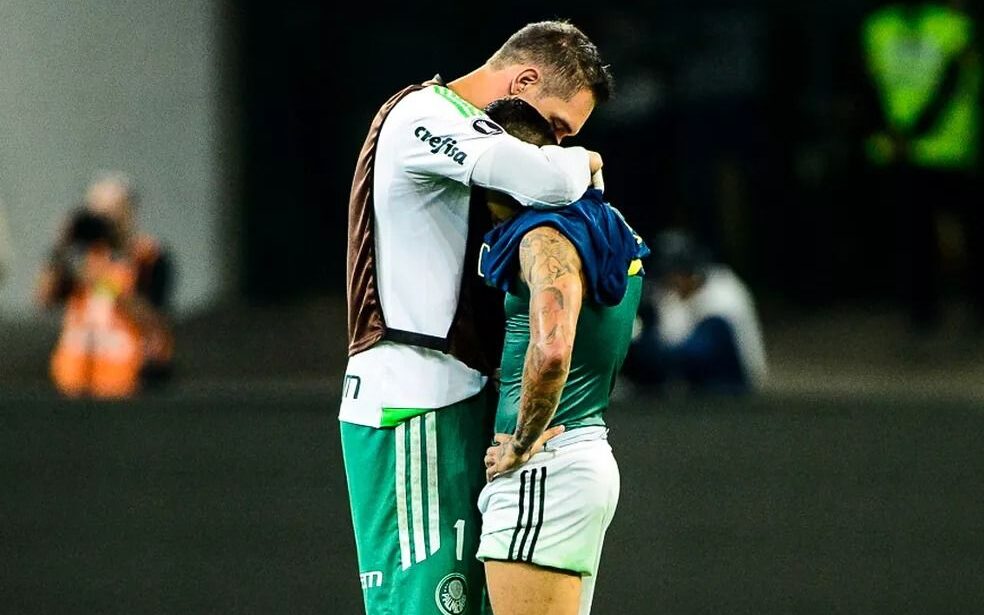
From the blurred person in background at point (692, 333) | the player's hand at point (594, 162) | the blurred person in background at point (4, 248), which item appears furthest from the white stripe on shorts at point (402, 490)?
the blurred person in background at point (4, 248)

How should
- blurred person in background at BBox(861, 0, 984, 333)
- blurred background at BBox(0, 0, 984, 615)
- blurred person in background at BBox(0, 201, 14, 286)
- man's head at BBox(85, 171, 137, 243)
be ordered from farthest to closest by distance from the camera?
blurred person in background at BBox(0, 201, 14, 286) → blurred person in background at BBox(861, 0, 984, 333) → man's head at BBox(85, 171, 137, 243) → blurred background at BBox(0, 0, 984, 615)

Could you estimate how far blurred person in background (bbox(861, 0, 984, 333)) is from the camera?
6.93m

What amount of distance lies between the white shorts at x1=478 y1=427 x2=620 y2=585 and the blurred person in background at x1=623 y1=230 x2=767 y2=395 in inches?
91.9

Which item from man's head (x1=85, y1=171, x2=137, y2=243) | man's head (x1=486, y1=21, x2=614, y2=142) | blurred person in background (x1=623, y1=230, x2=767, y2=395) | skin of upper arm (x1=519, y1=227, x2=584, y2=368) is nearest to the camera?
skin of upper arm (x1=519, y1=227, x2=584, y2=368)

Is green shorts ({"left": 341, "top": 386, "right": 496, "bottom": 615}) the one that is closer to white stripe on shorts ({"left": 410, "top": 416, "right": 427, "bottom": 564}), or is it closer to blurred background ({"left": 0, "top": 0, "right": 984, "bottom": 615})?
white stripe on shorts ({"left": 410, "top": 416, "right": 427, "bottom": 564})

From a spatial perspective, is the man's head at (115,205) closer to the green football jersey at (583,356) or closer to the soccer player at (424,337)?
the soccer player at (424,337)

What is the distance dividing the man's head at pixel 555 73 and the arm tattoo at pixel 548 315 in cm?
31

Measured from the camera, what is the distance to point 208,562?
4.80 metres

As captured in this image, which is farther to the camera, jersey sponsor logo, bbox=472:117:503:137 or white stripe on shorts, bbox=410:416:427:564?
white stripe on shorts, bbox=410:416:427:564

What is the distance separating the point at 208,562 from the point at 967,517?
2.26 m

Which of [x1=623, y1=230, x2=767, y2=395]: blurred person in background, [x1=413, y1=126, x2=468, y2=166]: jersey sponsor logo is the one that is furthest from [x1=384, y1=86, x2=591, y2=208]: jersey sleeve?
[x1=623, y1=230, x2=767, y2=395]: blurred person in background

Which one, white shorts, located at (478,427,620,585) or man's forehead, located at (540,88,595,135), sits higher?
man's forehead, located at (540,88,595,135)

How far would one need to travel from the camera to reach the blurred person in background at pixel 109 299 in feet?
18.7

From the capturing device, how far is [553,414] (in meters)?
2.88
